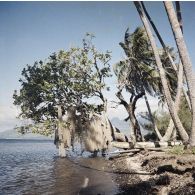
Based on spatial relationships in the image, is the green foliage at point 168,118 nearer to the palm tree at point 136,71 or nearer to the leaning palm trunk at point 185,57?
the palm tree at point 136,71

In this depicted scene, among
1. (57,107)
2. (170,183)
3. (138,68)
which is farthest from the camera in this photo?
(138,68)

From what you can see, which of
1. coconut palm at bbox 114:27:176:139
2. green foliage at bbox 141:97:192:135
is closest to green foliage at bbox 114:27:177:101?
coconut palm at bbox 114:27:176:139

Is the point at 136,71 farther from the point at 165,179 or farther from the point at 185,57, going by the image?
the point at 165,179

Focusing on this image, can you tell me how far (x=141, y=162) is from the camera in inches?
825

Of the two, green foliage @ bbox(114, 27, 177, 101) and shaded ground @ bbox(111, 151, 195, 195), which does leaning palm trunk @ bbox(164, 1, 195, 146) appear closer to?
shaded ground @ bbox(111, 151, 195, 195)

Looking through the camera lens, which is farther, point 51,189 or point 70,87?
point 70,87

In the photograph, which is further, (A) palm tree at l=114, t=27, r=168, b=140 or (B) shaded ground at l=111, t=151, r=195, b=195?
(A) palm tree at l=114, t=27, r=168, b=140

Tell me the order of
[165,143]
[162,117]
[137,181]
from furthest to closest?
[162,117], [165,143], [137,181]

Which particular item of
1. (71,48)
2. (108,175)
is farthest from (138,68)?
(108,175)

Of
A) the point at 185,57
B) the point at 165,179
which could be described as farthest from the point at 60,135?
the point at 165,179

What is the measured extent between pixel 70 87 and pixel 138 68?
790 centimetres

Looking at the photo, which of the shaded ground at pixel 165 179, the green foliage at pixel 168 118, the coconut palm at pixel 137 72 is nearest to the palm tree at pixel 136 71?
the coconut palm at pixel 137 72

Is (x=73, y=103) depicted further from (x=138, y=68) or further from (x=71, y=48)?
(x=138, y=68)

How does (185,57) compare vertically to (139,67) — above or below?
below
